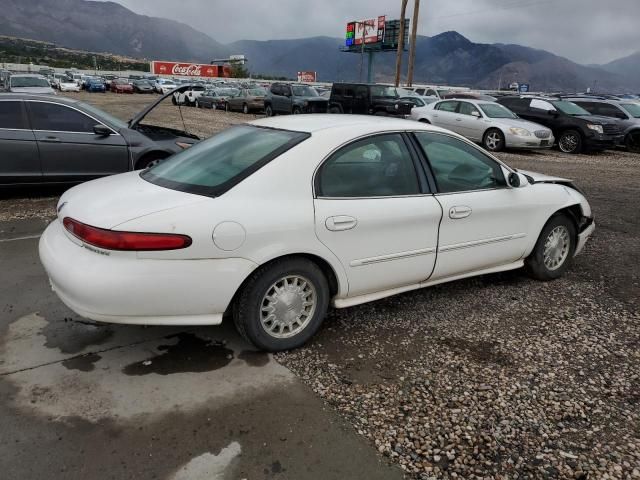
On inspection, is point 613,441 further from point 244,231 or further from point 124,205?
point 124,205

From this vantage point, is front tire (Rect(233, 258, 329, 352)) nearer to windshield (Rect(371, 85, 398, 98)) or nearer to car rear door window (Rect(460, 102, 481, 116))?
car rear door window (Rect(460, 102, 481, 116))

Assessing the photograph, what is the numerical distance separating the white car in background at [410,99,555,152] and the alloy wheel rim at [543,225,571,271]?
10404 mm

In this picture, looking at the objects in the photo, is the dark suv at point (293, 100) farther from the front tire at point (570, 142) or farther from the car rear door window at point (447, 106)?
the front tire at point (570, 142)

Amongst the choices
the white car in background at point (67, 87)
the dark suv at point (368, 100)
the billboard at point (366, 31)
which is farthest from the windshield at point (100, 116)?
the billboard at point (366, 31)

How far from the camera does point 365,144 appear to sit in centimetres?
358

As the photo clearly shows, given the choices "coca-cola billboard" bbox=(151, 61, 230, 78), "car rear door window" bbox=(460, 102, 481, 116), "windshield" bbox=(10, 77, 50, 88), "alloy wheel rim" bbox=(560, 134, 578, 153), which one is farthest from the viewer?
"coca-cola billboard" bbox=(151, 61, 230, 78)

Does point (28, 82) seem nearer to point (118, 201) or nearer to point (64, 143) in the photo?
point (64, 143)

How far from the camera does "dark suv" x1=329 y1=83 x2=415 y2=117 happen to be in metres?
20.2

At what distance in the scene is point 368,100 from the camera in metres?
20.7

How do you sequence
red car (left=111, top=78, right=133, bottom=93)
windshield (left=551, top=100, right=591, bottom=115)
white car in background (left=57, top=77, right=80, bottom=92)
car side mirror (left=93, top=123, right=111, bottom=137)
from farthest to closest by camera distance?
red car (left=111, top=78, right=133, bottom=93), white car in background (left=57, top=77, right=80, bottom=92), windshield (left=551, top=100, right=591, bottom=115), car side mirror (left=93, top=123, right=111, bottom=137)

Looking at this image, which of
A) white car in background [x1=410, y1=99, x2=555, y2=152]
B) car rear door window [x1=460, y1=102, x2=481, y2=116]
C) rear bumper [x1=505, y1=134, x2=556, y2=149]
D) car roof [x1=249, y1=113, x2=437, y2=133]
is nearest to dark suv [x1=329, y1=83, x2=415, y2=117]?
white car in background [x1=410, y1=99, x2=555, y2=152]

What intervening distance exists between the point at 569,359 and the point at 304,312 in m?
1.78

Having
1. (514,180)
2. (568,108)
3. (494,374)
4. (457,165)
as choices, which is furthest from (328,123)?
(568,108)

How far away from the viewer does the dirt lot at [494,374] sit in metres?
2.51
